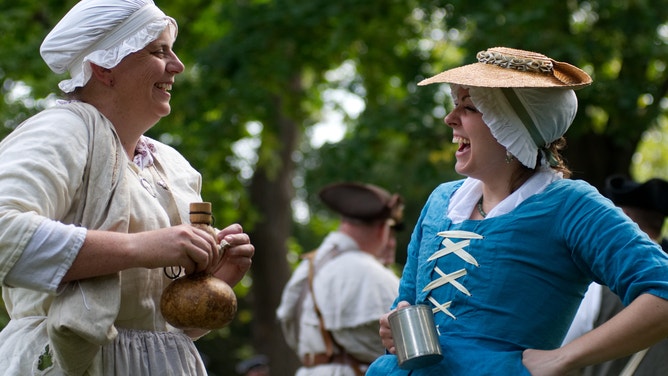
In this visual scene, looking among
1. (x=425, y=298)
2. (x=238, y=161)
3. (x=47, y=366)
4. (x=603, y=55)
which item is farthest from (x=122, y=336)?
(x=238, y=161)

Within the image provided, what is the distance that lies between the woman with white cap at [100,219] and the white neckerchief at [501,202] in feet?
2.21

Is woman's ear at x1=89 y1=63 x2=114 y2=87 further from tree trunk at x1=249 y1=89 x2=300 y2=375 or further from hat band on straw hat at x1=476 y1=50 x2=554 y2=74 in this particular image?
tree trunk at x1=249 y1=89 x2=300 y2=375

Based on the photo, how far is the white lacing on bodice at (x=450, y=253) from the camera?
3178mm

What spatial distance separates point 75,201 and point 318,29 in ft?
30.4

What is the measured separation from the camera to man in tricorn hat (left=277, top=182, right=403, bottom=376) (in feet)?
22.4

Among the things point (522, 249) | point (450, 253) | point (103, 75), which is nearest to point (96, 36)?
point (103, 75)

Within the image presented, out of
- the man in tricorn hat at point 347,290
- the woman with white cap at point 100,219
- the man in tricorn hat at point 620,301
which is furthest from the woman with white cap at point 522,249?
the man in tricorn hat at point 347,290

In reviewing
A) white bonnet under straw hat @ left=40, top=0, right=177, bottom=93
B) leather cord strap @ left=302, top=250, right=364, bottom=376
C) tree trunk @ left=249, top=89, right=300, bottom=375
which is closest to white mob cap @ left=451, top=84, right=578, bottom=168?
white bonnet under straw hat @ left=40, top=0, right=177, bottom=93

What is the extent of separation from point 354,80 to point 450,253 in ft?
34.7

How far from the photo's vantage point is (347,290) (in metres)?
6.86

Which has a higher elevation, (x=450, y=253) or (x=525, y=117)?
(x=525, y=117)

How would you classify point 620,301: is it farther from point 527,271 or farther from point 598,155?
point 598,155

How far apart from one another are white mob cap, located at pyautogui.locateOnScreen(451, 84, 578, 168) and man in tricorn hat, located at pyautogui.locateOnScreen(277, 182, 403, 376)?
3.63 m

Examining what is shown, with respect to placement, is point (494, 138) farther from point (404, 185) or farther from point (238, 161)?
point (238, 161)
